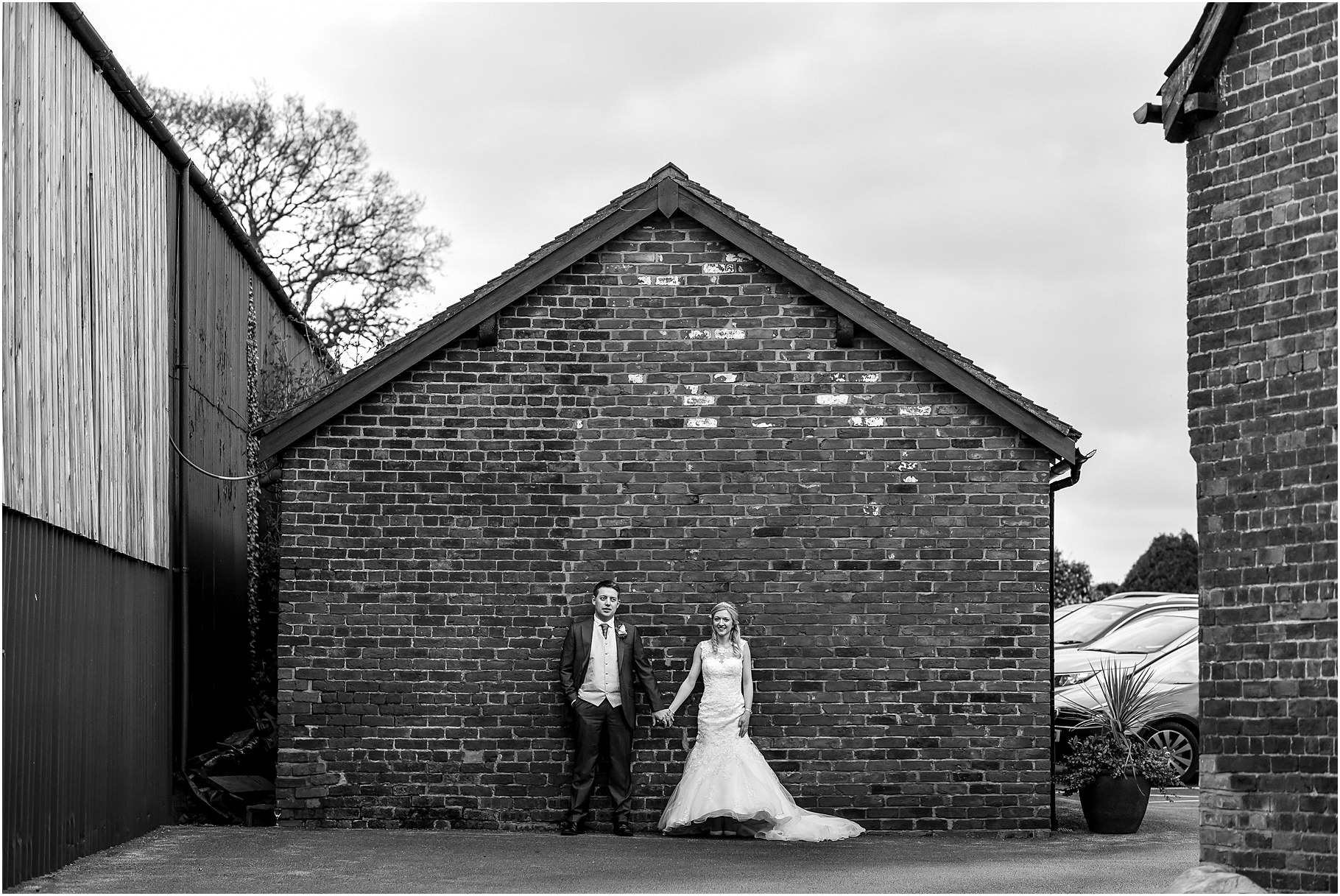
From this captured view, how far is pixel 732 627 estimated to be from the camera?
13.0 m

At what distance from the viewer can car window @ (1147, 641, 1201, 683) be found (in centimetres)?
1780

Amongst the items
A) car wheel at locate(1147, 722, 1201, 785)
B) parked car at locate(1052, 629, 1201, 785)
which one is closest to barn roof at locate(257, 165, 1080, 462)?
parked car at locate(1052, 629, 1201, 785)

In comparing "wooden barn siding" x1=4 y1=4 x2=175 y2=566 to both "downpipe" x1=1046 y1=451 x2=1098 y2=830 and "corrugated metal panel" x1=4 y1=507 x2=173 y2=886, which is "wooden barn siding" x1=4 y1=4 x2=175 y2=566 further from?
"downpipe" x1=1046 y1=451 x2=1098 y2=830

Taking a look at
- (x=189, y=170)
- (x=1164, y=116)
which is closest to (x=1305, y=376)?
(x=1164, y=116)

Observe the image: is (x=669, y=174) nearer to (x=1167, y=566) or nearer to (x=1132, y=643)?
(x=1132, y=643)

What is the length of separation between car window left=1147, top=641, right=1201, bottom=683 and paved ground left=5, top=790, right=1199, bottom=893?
4.21m

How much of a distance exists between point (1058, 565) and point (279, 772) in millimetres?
22765

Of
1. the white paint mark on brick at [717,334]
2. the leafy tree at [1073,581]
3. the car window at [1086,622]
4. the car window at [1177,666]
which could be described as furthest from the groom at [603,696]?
the leafy tree at [1073,581]

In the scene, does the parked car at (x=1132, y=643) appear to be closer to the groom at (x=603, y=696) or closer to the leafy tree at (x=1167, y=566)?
the groom at (x=603, y=696)

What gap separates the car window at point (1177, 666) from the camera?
58.4ft

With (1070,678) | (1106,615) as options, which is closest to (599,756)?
(1070,678)

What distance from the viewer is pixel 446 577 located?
1341cm

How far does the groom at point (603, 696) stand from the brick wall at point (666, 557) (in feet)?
0.94

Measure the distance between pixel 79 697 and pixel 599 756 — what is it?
13.8 ft
